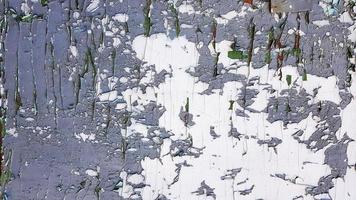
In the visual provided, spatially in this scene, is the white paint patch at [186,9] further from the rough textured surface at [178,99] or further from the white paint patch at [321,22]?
the white paint patch at [321,22]

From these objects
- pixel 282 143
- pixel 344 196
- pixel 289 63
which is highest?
pixel 289 63

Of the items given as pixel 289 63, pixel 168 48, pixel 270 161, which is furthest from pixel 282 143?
pixel 168 48

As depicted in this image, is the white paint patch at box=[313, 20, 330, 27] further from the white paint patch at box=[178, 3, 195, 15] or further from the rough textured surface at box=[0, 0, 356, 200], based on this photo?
the white paint patch at box=[178, 3, 195, 15]

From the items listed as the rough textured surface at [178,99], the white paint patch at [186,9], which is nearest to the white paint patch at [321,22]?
the rough textured surface at [178,99]

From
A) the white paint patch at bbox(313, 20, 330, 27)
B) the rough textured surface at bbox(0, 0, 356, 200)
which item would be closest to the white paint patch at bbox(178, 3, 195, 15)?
the rough textured surface at bbox(0, 0, 356, 200)

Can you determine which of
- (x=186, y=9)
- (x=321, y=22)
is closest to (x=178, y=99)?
(x=186, y=9)

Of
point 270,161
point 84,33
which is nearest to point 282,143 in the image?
point 270,161

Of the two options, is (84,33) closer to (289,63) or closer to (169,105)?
(169,105)

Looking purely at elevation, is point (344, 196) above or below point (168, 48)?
below
